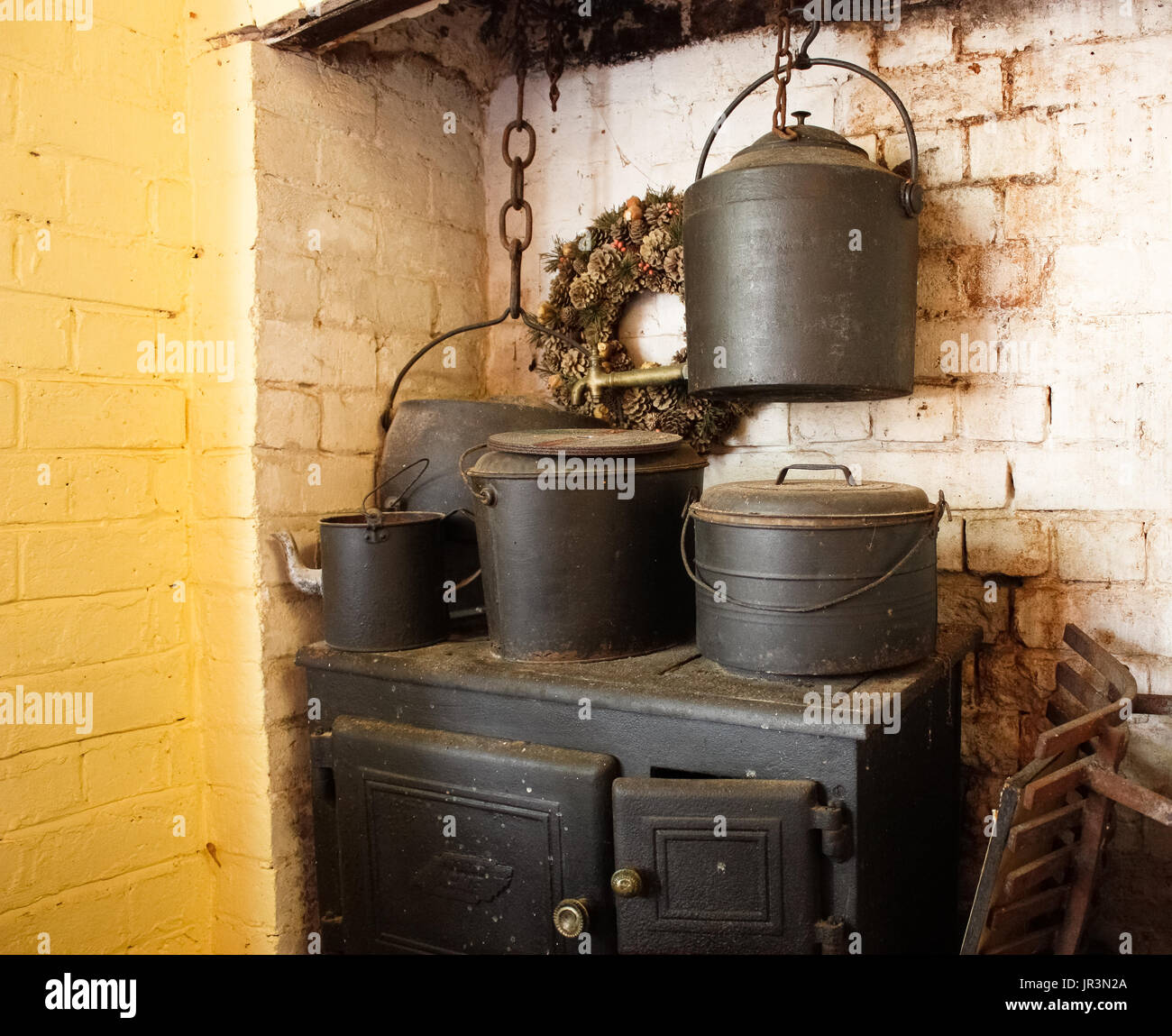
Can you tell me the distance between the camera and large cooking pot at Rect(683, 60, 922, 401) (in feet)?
6.36

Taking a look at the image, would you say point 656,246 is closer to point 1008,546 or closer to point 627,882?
point 1008,546

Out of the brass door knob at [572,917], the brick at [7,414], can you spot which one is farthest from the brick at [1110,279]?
the brick at [7,414]

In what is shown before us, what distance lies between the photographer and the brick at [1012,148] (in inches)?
82.4

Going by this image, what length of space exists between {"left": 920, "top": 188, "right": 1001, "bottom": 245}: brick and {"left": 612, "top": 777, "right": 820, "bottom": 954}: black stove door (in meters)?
1.30

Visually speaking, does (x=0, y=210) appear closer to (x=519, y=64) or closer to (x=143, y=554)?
(x=143, y=554)

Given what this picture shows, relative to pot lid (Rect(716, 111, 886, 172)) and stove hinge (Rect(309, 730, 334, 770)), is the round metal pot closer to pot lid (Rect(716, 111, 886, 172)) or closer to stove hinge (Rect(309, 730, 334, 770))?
stove hinge (Rect(309, 730, 334, 770))

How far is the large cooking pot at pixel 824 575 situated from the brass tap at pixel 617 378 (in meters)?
0.63

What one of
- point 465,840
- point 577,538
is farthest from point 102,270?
point 465,840

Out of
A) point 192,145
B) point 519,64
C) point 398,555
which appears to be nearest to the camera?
point 398,555

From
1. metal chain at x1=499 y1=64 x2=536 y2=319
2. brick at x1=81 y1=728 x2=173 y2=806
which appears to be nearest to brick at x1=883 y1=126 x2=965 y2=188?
metal chain at x1=499 y1=64 x2=536 y2=319

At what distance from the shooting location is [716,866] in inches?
65.1
